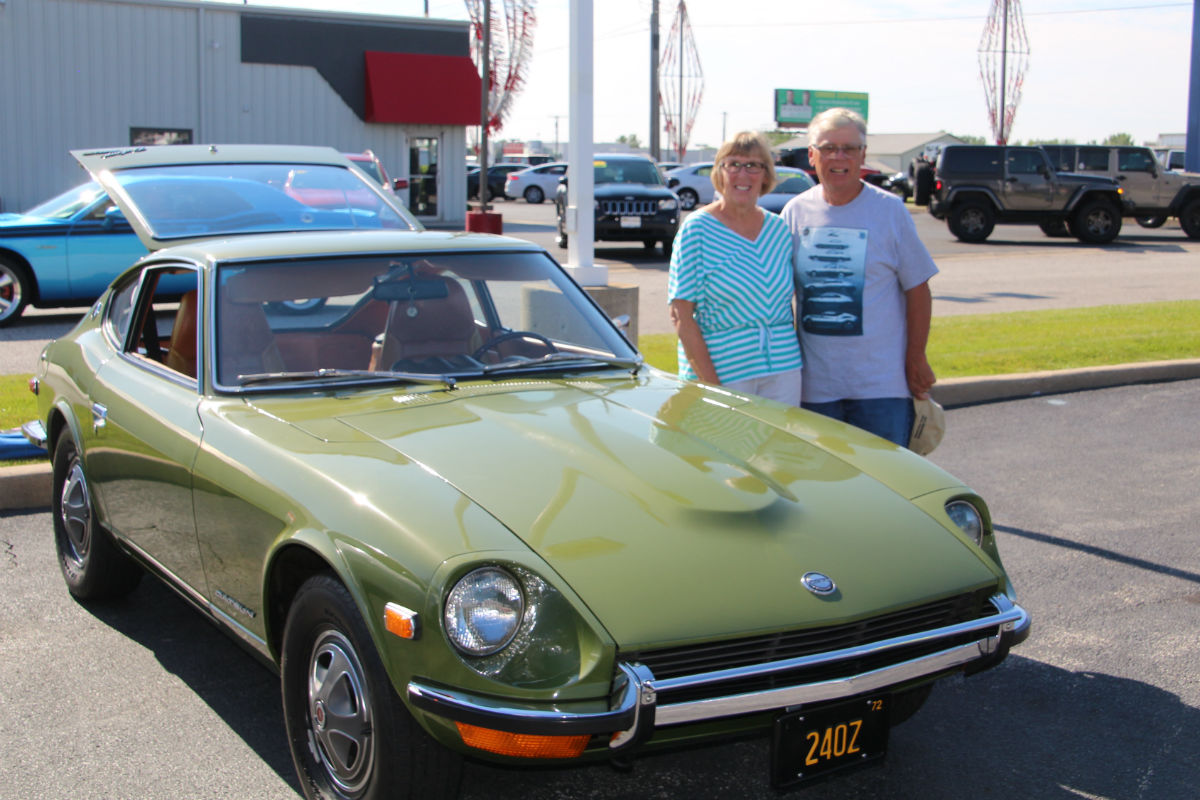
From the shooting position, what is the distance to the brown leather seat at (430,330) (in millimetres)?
4070

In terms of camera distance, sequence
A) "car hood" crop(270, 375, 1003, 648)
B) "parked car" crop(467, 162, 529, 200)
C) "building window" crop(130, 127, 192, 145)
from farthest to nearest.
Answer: "parked car" crop(467, 162, 529, 200) → "building window" crop(130, 127, 192, 145) → "car hood" crop(270, 375, 1003, 648)

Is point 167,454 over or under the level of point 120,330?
under

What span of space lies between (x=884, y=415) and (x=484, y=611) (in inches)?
95.5

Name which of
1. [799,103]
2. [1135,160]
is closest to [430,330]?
[1135,160]

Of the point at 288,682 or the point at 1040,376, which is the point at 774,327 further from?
the point at 1040,376

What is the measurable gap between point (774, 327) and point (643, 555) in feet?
6.51

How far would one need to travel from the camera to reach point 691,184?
33562 millimetres

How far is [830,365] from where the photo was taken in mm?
4672

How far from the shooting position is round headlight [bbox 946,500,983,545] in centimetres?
341

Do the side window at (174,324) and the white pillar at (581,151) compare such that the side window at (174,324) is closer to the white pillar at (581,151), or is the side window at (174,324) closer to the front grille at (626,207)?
the white pillar at (581,151)

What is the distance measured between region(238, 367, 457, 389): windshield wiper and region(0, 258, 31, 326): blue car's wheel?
29.9 ft

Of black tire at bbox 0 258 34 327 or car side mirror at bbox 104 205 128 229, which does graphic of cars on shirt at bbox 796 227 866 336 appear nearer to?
car side mirror at bbox 104 205 128 229

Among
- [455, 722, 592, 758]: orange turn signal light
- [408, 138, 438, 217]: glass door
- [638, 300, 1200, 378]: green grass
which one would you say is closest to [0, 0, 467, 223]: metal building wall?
[408, 138, 438, 217]: glass door

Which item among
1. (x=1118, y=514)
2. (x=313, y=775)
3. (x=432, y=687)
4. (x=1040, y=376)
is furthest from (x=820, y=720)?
(x=1040, y=376)
